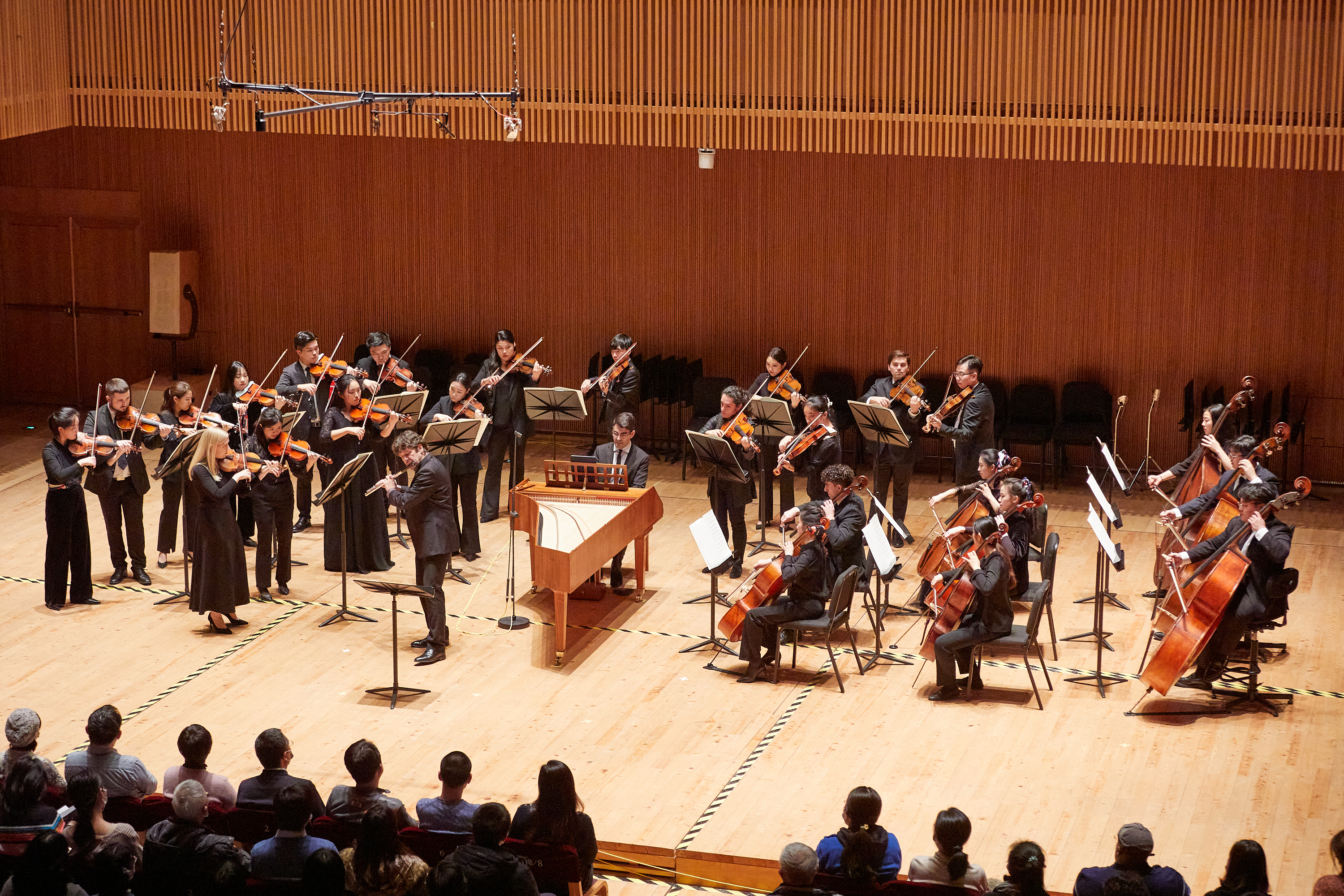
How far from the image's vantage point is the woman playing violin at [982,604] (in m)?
9.38

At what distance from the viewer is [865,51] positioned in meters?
12.9

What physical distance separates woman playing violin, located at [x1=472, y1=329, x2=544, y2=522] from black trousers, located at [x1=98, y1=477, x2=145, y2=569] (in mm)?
2754

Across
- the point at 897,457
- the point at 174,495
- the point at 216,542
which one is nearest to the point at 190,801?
the point at 216,542

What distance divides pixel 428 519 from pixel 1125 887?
5712 mm

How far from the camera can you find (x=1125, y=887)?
560 cm

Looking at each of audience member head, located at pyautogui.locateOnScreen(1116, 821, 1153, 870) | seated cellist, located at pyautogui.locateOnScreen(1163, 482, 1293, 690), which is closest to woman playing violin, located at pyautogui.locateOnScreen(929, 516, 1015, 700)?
seated cellist, located at pyautogui.locateOnScreen(1163, 482, 1293, 690)

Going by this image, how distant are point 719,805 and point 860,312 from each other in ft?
24.4

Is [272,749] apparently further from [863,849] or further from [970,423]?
[970,423]

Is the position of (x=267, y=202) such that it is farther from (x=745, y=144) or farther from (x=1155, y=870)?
(x=1155, y=870)

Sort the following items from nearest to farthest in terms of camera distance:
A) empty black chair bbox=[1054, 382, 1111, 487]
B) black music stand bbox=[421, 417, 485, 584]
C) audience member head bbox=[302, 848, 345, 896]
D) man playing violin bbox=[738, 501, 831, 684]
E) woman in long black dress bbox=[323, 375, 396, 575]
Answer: audience member head bbox=[302, 848, 345, 896] → man playing violin bbox=[738, 501, 831, 684] → black music stand bbox=[421, 417, 485, 584] → woman in long black dress bbox=[323, 375, 396, 575] → empty black chair bbox=[1054, 382, 1111, 487]

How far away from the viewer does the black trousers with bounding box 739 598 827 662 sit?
9.92 m

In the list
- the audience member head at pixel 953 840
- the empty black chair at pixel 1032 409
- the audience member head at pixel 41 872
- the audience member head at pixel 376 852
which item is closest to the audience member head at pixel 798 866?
the audience member head at pixel 953 840

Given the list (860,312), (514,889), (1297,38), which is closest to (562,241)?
(860,312)

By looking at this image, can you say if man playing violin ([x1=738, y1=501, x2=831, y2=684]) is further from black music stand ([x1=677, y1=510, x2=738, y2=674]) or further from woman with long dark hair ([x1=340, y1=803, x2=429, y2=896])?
woman with long dark hair ([x1=340, y1=803, x2=429, y2=896])
